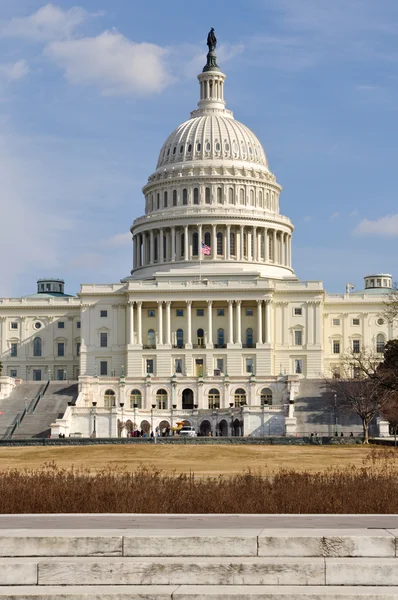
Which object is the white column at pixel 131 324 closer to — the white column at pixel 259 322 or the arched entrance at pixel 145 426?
the white column at pixel 259 322

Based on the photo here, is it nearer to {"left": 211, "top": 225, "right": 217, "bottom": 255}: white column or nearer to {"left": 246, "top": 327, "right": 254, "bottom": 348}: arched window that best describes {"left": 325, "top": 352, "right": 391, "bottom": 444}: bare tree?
{"left": 246, "top": 327, "right": 254, "bottom": 348}: arched window

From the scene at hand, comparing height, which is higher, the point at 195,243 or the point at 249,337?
the point at 195,243

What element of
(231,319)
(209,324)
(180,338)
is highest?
(231,319)

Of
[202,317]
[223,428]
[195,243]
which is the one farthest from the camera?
[195,243]

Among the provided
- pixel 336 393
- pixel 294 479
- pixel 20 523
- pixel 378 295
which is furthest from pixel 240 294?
pixel 20 523

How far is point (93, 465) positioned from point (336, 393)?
5562 cm

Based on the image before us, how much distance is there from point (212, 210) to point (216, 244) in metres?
4.75

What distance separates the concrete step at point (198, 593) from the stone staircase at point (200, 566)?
0.06 feet

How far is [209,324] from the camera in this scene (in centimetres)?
15025

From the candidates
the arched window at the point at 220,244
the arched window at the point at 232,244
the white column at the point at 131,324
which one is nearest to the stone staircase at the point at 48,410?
the white column at the point at 131,324

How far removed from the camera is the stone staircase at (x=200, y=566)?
22250 mm

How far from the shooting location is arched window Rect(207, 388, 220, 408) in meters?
135

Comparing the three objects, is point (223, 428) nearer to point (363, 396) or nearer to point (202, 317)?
point (363, 396)

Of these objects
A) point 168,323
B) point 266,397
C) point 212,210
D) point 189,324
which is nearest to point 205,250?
point 212,210
